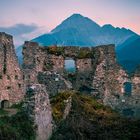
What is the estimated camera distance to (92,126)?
26.0 meters

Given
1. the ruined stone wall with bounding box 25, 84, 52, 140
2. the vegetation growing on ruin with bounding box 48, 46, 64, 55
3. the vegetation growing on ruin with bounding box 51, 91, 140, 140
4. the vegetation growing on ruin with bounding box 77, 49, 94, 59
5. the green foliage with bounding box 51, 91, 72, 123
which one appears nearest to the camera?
the ruined stone wall with bounding box 25, 84, 52, 140

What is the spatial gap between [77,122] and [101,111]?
6049 mm

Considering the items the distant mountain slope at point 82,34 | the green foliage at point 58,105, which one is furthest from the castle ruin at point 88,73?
the distant mountain slope at point 82,34

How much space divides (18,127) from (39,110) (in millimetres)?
1622

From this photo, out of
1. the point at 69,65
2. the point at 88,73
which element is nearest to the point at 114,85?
the point at 88,73

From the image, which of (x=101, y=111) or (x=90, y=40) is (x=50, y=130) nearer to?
(x=101, y=111)

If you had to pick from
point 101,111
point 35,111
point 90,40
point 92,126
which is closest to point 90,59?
point 101,111

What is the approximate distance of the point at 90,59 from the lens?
47.3 metres

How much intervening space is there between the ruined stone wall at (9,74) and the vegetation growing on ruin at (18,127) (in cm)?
1751

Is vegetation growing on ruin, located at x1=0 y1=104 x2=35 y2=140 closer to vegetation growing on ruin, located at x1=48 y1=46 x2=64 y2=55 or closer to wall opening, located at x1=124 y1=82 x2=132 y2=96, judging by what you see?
vegetation growing on ruin, located at x1=48 y1=46 x2=64 y2=55

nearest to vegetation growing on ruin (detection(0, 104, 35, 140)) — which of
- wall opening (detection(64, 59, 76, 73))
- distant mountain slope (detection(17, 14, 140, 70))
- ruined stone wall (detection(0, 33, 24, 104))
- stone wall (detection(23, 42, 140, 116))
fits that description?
ruined stone wall (detection(0, 33, 24, 104))

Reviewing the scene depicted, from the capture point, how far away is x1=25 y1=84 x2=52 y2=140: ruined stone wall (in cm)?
2289

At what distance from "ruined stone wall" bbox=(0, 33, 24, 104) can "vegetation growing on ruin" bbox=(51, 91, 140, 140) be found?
40.1ft

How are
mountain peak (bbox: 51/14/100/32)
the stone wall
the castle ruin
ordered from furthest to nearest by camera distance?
mountain peak (bbox: 51/14/100/32) → the stone wall → the castle ruin
